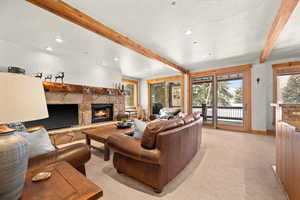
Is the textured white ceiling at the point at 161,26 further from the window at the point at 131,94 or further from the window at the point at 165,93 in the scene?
the window at the point at 131,94

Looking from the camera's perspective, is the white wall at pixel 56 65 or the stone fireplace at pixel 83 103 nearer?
the white wall at pixel 56 65

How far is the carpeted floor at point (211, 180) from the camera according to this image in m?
A: 1.44

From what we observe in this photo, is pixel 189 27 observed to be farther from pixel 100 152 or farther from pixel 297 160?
pixel 100 152

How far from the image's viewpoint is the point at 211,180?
172 cm

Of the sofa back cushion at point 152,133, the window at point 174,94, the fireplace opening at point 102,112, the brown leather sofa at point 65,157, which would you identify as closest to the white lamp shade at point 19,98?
the brown leather sofa at point 65,157

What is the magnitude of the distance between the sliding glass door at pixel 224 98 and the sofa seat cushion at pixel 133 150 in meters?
4.20

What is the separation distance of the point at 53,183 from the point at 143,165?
93cm

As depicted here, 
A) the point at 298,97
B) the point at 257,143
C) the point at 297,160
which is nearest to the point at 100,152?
the point at 297,160

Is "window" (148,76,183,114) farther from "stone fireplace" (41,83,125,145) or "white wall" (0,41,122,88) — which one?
"white wall" (0,41,122,88)

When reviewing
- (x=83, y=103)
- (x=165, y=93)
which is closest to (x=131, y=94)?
(x=165, y=93)

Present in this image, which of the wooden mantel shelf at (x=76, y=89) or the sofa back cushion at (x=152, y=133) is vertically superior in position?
the wooden mantel shelf at (x=76, y=89)

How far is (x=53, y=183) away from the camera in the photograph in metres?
0.79

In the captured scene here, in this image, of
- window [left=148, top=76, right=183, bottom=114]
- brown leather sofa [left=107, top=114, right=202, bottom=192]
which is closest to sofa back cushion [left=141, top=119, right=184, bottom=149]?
brown leather sofa [left=107, top=114, right=202, bottom=192]

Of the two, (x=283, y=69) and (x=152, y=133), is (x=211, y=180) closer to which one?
(x=152, y=133)
